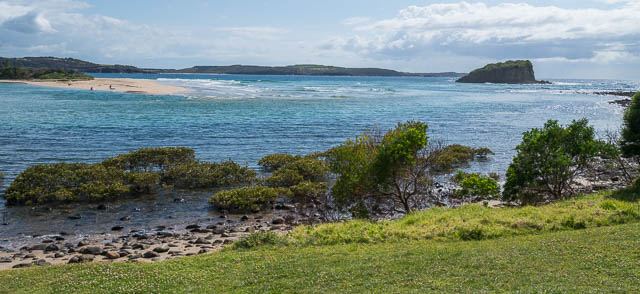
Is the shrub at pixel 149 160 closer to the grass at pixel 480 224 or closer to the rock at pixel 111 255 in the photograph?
the rock at pixel 111 255

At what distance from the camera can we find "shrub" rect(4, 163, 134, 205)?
2453 cm

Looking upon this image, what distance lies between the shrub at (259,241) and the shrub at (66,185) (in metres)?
13.0

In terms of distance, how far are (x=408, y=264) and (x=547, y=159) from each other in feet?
41.2

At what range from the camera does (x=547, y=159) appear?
70.3ft

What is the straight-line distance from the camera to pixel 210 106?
7775 centimetres

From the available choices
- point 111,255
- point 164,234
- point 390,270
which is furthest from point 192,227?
point 390,270

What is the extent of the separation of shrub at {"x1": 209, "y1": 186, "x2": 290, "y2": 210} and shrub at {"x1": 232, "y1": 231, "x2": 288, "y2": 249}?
803 cm

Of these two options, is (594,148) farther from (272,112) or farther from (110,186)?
(272,112)

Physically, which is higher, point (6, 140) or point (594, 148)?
point (594, 148)

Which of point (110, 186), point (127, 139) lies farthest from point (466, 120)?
point (110, 186)

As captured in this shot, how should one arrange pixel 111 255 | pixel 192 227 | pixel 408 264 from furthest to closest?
pixel 192 227
pixel 111 255
pixel 408 264

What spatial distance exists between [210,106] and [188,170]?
165 ft

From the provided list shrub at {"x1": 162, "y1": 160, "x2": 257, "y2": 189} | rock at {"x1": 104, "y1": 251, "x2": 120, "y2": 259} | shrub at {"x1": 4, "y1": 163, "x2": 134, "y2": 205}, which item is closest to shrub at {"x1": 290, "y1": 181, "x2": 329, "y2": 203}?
shrub at {"x1": 162, "y1": 160, "x2": 257, "y2": 189}

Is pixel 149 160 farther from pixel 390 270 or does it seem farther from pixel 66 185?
pixel 390 270
